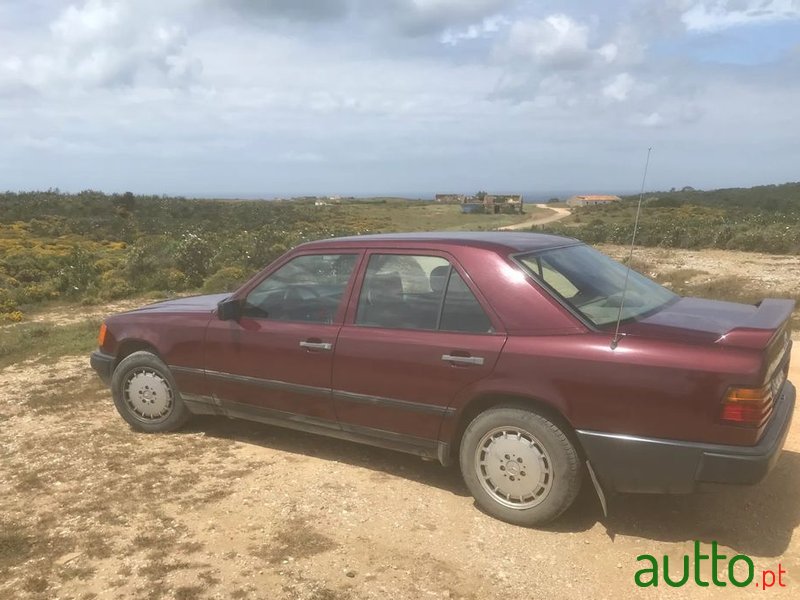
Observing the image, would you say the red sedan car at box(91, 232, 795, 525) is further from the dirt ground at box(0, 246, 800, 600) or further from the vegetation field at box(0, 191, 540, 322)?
the vegetation field at box(0, 191, 540, 322)

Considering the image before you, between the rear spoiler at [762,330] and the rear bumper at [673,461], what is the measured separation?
47 centimetres

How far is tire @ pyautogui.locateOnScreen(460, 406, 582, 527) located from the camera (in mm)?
3545

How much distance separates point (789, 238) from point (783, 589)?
22.2 metres

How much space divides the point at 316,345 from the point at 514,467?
1451 millimetres

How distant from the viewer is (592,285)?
3.99 meters

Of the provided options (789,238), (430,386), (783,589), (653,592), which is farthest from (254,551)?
(789,238)

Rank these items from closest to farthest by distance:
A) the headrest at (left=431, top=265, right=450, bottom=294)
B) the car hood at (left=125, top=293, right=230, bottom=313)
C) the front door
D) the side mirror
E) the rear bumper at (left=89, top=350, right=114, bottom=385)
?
the headrest at (left=431, top=265, right=450, bottom=294) < the front door < the side mirror < the car hood at (left=125, top=293, right=230, bottom=313) < the rear bumper at (left=89, top=350, right=114, bottom=385)

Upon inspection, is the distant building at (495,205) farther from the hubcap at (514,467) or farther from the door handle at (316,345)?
the hubcap at (514,467)

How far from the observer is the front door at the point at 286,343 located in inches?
172

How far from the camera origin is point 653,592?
314 cm

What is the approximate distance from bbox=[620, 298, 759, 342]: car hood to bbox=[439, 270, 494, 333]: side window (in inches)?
29.7

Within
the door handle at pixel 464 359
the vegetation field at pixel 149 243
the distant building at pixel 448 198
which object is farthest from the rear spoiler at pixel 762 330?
the distant building at pixel 448 198

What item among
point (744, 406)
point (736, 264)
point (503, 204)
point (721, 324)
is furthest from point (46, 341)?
point (503, 204)

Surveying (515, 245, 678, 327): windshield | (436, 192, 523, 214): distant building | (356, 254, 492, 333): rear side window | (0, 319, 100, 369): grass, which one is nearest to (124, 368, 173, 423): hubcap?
(356, 254, 492, 333): rear side window
